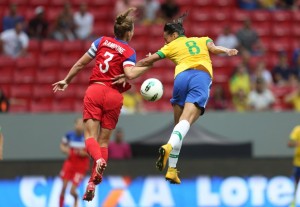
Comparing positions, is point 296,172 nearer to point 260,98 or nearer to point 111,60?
point 260,98

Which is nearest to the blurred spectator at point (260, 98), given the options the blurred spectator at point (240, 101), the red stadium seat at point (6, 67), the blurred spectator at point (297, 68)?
the blurred spectator at point (240, 101)

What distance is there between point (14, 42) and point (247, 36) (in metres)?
5.06

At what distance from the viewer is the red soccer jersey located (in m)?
12.5

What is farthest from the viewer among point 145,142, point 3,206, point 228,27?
point 228,27

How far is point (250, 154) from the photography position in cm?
1959

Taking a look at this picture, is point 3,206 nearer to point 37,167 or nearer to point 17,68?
point 37,167

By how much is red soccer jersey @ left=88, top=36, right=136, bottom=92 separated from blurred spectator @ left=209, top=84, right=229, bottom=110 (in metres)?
8.08

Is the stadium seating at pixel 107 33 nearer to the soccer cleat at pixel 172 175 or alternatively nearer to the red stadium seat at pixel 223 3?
the red stadium seat at pixel 223 3

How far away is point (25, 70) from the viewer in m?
20.9

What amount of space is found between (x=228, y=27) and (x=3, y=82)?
5.05m

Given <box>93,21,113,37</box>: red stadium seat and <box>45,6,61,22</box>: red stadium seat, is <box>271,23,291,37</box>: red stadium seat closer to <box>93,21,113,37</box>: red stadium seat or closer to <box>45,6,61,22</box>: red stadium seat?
<box>93,21,113,37</box>: red stadium seat

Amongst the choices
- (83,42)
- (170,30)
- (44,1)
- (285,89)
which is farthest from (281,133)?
(170,30)

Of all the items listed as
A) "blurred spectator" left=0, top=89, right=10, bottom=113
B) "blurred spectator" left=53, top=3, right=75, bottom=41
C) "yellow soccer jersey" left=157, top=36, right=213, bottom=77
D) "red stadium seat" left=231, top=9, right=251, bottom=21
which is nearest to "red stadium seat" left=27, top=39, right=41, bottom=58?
"blurred spectator" left=53, top=3, right=75, bottom=41

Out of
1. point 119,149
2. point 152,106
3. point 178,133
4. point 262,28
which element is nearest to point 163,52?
point 178,133
